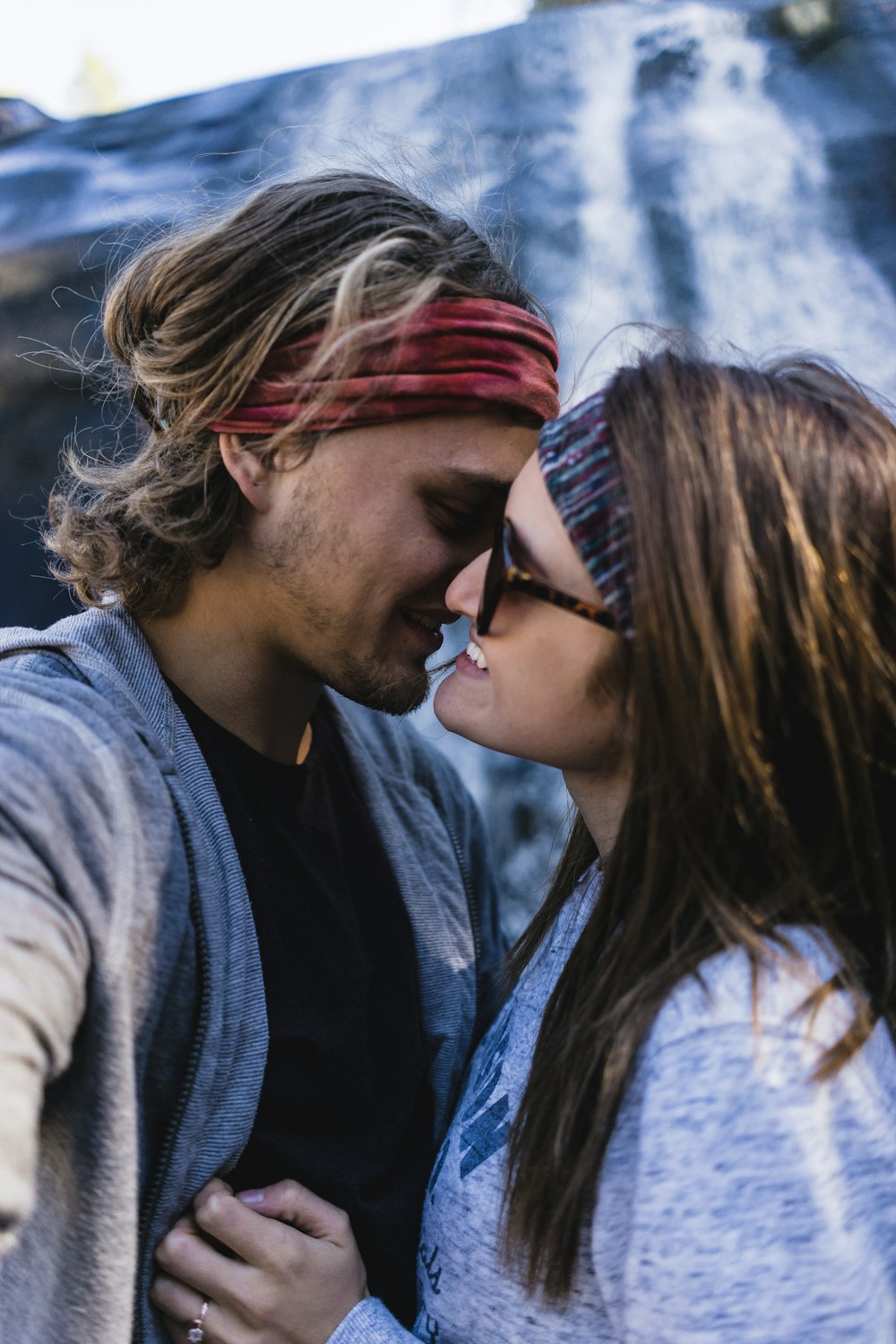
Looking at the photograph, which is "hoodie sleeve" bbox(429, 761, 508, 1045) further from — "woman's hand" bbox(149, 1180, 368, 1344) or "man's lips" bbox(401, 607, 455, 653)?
"woman's hand" bbox(149, 1180, 368, 1344)

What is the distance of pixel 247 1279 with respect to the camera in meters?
1.34

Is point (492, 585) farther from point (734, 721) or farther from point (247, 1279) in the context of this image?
point (247, 1279)

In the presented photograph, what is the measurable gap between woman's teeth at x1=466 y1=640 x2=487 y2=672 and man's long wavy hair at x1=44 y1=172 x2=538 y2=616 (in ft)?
1.52

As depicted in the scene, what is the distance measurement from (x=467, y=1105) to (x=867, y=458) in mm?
999

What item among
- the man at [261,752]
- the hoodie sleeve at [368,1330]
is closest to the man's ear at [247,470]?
the man at [261,752]

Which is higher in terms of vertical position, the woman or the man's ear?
the man's ear

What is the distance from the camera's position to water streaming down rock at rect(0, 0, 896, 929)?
9.15 ft

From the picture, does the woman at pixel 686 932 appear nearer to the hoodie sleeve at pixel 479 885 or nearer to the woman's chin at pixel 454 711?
the woman's chin at pixel 454 711

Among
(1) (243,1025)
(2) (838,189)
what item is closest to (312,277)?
(1) (243,1025)

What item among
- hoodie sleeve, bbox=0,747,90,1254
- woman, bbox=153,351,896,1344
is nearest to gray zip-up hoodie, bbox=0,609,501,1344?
hoodie sleeve, bbox=0,747,90,1254

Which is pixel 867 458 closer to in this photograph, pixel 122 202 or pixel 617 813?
pixel 617 813

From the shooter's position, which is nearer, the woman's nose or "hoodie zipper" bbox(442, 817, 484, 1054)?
the woman's nose

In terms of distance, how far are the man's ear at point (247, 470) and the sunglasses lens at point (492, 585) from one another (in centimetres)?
58

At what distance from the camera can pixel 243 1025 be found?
1.45 m
